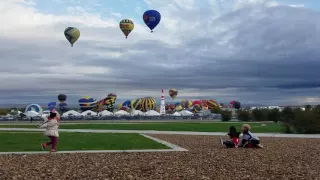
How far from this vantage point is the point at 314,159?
15.8 metres

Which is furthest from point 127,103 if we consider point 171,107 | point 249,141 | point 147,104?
point 249,141

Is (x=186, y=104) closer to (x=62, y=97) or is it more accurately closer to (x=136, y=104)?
(x=136, y=104)

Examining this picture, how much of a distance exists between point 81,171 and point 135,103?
4729 inches

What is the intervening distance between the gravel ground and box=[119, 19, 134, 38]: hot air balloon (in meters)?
50.1

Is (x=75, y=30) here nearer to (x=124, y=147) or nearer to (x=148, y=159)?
(x=124, y=147)

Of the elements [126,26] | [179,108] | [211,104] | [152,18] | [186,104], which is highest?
[126,26]

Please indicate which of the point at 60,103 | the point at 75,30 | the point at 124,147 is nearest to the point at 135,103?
the point at 60,103

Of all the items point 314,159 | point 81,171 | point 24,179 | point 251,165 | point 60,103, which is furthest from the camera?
point 60,103

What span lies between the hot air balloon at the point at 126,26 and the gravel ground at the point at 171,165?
165ft

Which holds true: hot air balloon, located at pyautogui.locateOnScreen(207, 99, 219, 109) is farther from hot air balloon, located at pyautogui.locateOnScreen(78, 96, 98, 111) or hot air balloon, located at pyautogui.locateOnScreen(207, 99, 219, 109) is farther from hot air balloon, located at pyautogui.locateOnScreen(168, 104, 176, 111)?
hot air balloon, located at pyautogui.locateOnScreen(78, 96, 98, 111)

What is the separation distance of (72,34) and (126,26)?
8.84 m

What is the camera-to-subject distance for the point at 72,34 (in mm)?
69312

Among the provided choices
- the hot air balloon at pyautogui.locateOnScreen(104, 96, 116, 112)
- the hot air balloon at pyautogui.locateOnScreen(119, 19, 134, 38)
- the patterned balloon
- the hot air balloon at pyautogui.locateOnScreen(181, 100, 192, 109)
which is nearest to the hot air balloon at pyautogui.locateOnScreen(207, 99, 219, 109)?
the patterned balloon

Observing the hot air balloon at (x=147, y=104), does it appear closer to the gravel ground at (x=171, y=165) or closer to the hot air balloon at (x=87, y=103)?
the hot air balloon at (x=87, y=103)
